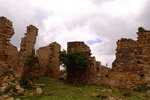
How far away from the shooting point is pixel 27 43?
52.2 feet

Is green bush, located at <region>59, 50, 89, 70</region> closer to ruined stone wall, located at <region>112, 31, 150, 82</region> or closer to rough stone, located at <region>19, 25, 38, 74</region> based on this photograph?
ruined stone wall, located at <region>112, 31, 150, 82</region>

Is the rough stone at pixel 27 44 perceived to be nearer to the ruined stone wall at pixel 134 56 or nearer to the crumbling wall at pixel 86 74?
the crumbling wall at pixel 86 74

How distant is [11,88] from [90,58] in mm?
6529

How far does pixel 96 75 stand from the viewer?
1584cm

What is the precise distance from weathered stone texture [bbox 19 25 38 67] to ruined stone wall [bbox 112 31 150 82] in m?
5.99

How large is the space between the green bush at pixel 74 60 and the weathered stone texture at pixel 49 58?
255 centimetres

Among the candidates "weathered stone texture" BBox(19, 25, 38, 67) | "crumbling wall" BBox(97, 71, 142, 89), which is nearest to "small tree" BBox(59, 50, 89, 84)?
"crumbling wall" BBox(97, 71, 142, 89)

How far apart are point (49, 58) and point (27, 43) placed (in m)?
3.39

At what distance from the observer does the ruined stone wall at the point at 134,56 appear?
14.9 m

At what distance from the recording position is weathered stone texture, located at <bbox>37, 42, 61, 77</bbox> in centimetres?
1797

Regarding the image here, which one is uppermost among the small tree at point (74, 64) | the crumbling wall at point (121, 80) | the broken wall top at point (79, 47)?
the broken wall top at point (79, 47)

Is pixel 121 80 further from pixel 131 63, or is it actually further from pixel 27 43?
pixel 27 43

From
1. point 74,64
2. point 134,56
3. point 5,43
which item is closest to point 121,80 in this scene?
point 134,56

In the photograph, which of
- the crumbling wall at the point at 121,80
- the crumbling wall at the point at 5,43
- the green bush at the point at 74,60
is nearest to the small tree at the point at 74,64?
the green bush at the point at 74,60
